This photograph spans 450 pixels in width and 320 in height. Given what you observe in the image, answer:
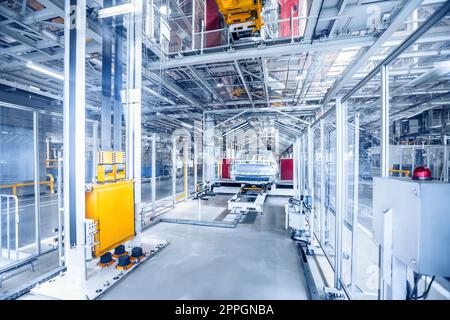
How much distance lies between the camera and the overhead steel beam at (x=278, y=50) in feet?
12.7

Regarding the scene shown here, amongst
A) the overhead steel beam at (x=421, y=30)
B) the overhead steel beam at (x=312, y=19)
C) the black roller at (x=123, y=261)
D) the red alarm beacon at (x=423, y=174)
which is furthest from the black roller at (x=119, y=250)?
the overhead steel beam at (x=312, y=19)

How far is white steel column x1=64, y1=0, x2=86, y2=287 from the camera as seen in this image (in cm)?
235

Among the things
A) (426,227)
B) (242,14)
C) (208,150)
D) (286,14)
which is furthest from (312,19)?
(208,150)

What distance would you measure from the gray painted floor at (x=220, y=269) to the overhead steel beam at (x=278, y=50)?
151 inches

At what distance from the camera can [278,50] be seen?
13.6 ft

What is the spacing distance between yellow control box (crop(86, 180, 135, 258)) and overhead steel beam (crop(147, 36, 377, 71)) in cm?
315
